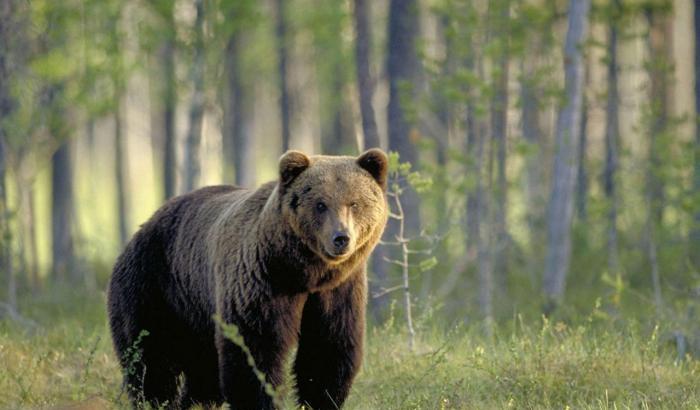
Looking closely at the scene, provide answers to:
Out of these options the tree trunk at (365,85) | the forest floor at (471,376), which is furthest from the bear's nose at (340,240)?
the tree trunk at (365,85)

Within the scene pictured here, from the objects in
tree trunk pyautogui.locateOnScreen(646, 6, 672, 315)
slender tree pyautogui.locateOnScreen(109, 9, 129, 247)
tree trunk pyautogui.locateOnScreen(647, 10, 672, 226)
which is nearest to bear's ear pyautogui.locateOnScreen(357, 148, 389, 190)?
tree trunk pyautogui.locateOnScreen(646, 6, 672, 315)

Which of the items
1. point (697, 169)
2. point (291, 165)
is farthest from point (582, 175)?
point (291, 165)

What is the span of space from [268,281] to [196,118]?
293 inches

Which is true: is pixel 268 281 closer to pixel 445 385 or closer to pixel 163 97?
pixel 445 385

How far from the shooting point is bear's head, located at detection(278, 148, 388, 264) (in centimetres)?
552

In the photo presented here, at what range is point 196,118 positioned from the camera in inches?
510

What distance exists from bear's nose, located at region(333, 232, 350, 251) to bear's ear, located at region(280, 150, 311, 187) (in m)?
0.59

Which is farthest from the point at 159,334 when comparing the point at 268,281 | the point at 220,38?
the point at 220,38

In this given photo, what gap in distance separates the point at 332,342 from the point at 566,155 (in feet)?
20.6

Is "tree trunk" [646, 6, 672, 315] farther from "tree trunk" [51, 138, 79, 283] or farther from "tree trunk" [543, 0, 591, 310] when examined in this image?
"tree trunk" [51, 138, 79, 283]

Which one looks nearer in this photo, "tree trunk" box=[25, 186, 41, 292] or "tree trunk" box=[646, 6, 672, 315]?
"tree trunk" box=[646, 6, 672, 315]

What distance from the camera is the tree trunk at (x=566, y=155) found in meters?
11.3

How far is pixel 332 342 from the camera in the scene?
19.5 feet

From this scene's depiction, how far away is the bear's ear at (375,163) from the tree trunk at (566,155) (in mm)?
5828
